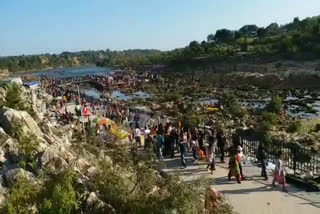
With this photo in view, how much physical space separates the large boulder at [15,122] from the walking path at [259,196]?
18.4 feet

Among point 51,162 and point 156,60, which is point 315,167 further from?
point 156,60

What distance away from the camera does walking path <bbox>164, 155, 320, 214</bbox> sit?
1348 centimetres

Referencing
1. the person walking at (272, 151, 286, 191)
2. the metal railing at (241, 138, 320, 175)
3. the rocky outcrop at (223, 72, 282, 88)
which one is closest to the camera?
the person walking at (272, 151, 286, 191)

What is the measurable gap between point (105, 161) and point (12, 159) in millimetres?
3218

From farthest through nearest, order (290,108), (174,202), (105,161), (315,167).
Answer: (290,108) < (315,167) < (105,161) < (174,202)

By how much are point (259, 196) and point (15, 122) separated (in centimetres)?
881

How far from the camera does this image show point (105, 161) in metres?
13.3

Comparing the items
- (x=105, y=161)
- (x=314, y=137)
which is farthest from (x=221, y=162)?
(x=314, y=137)

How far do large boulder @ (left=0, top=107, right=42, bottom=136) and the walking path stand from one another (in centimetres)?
560

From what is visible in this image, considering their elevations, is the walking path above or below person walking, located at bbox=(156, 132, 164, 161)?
below

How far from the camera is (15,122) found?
53.4 ft

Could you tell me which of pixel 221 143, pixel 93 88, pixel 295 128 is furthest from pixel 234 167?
pixel 93 88

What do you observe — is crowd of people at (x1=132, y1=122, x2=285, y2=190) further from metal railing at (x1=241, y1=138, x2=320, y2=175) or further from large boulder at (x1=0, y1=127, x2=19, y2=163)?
large boulder at (x1=0, y1=127, x2=19, y2=163)

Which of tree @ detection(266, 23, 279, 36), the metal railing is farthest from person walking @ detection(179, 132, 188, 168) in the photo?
tree @ detection(266, 23, 279, 36)
